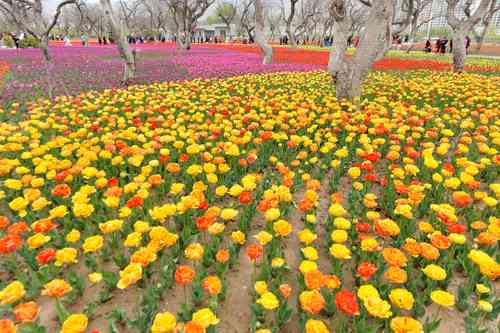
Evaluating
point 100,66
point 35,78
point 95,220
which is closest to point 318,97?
point 95,220

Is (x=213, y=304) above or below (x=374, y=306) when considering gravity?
below

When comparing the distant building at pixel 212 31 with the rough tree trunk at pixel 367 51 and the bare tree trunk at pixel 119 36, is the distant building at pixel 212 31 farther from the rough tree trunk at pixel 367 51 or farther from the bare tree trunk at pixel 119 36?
the rough tree trunk at pixel 367 51

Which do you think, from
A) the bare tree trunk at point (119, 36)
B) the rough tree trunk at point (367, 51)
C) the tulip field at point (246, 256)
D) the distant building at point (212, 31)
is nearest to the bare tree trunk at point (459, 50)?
the rough tree trunk at point (367, 51)

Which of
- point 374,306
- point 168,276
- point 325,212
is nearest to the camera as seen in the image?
point 374,306

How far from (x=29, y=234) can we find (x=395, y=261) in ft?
11.7

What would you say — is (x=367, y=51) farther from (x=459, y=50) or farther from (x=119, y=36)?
(x=459, y=50)

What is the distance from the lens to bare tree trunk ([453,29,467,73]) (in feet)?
54.2

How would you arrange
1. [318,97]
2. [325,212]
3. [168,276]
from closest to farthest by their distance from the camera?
1. [168,276]
2. [325,212]
3. [318,97]

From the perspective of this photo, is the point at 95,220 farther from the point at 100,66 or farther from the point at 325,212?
the point at 100,66

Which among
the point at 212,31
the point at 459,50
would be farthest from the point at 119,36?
the point at 212,31

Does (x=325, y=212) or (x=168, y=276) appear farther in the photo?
(x=325, y=212)

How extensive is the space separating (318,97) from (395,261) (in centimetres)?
804

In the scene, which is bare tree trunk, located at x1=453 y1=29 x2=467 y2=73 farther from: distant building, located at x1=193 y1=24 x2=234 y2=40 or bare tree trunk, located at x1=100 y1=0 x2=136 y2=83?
distant building, located at x1=193 y1=24 x2=234 y2=40

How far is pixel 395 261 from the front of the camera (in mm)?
2330
